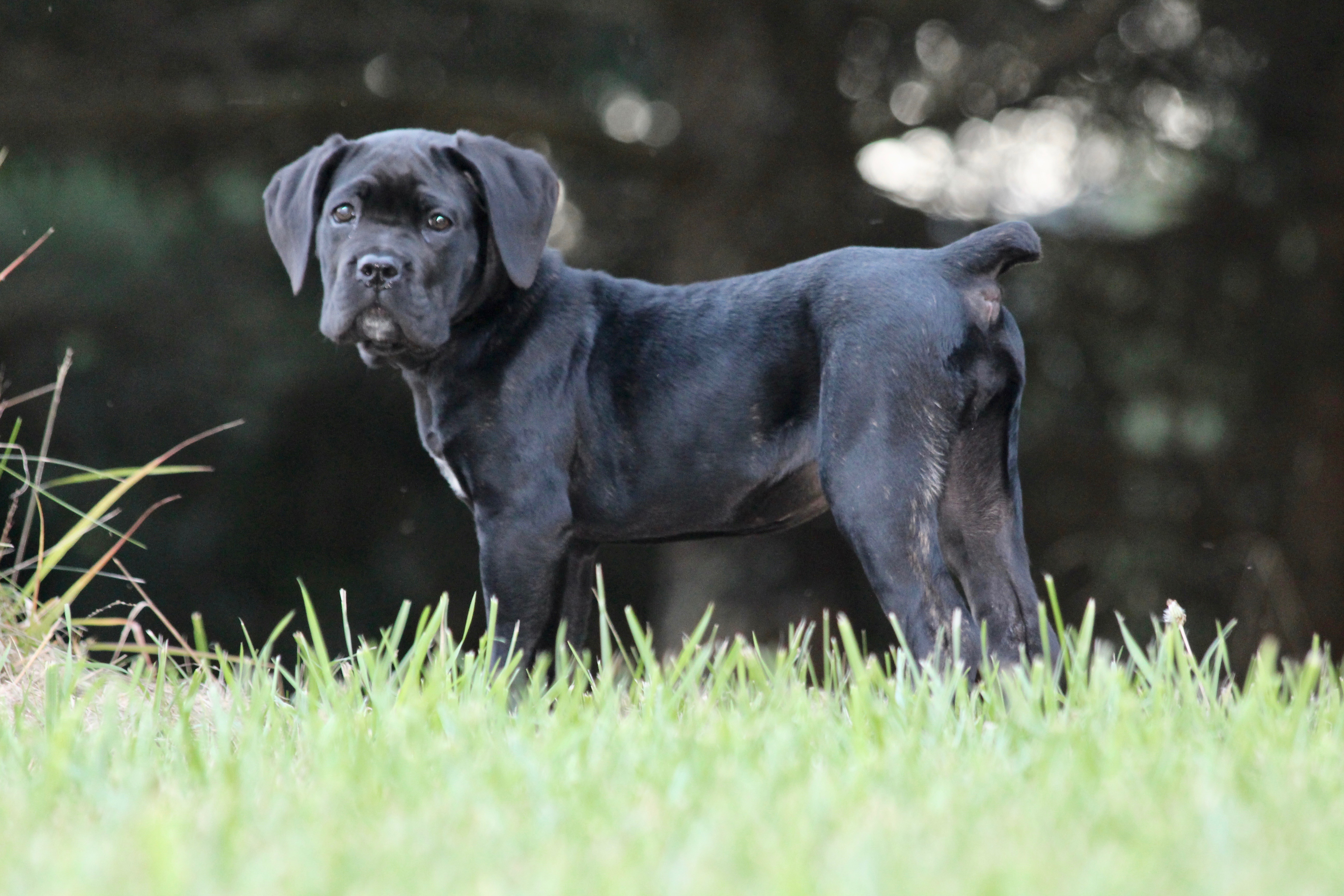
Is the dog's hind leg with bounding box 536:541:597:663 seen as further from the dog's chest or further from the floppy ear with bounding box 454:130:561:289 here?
the floppy ear with bounding box 454:130:561:289

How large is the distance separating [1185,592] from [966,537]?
6.11 m

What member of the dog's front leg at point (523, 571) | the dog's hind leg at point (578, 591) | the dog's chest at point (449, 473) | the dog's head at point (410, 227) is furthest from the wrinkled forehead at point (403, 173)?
the dog's hind leg at point (578, 591)

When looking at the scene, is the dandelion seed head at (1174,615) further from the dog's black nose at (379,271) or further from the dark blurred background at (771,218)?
the dark blurred background at (771,218)

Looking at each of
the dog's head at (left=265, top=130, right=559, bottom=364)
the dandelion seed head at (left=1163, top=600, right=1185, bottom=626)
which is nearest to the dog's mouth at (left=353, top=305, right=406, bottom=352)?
the dog's head at (left=265, top=130, right=559, bottom=364)

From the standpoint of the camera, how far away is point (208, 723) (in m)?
3.81

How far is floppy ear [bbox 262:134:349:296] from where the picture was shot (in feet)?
14.8

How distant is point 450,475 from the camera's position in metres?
4.45

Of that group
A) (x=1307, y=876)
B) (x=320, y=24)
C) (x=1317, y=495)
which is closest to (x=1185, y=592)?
(x=1317, y=495)

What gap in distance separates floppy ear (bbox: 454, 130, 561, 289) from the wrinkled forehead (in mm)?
59

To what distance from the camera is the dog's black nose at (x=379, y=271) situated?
416 cm

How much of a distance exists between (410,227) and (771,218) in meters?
4.57

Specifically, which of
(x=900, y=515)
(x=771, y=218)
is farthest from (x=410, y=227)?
(x=771, y=218)

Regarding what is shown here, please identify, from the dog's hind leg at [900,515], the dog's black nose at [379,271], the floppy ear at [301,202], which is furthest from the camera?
Result: the floppy ear at [301,202]

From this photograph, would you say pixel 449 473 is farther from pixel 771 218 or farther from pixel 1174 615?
pixel 771 218
